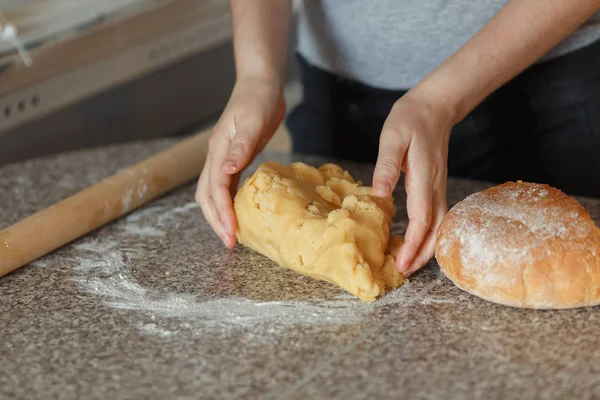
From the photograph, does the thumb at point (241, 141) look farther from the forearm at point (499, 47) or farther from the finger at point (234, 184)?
the forearm at point (499, 47)

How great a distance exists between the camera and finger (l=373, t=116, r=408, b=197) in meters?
1.18

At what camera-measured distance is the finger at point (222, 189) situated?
135cm

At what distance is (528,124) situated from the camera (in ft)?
5.40

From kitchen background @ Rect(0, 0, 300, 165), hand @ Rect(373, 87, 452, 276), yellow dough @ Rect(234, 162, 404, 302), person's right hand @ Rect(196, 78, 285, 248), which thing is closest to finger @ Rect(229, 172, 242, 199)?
person's right hand @ Rect(196, 78, 285, 248)

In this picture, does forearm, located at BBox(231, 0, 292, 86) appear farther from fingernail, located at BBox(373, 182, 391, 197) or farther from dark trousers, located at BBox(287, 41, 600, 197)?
fingernail, located at BBox(373, 182, 391, 197)

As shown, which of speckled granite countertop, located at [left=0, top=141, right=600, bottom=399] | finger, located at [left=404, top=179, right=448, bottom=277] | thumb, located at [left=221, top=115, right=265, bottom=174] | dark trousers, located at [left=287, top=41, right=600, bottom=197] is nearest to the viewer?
speckled granite countertop, located at [left=0, top=141, right=600, bottom=399]

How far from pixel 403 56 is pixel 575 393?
879mm

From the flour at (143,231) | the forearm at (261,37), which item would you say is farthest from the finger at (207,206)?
the forearm at (261,37)

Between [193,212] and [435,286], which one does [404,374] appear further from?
[193,212]

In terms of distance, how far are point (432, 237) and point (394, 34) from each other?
532 mm

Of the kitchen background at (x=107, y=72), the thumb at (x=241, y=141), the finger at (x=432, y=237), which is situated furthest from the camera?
the kitchen background at (x=107, y=72)

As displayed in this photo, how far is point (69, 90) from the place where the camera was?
225 cm

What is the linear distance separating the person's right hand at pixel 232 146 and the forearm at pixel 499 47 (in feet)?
1.00

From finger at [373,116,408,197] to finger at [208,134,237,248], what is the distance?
0.29 meters
